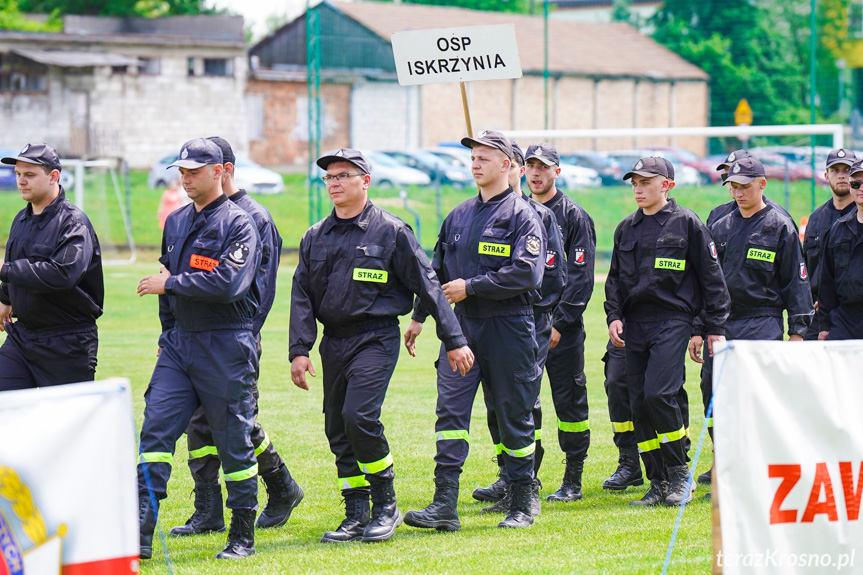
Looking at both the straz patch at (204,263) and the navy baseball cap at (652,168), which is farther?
the navy baseball cap at (652,168)

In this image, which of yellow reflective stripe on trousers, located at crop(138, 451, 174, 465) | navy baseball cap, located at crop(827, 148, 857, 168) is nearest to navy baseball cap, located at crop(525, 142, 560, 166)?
navy baseball cap, located at crop(827, 148, 857, 168)

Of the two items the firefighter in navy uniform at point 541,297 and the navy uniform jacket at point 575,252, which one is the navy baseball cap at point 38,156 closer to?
the firefighter in navy uniform at point 541,297

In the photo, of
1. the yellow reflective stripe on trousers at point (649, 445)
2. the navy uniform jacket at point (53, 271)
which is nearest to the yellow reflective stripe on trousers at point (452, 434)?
the yellow reflective stripe on trousers at point (649, 445)

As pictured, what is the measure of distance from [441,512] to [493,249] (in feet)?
4.85

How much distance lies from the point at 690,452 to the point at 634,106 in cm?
2790

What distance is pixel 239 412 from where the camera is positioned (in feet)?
19.5

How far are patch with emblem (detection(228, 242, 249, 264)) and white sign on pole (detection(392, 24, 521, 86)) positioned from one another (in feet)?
8.29

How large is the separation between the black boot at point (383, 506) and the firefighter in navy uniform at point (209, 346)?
27.0 inches

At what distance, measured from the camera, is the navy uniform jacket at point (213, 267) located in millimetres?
5723

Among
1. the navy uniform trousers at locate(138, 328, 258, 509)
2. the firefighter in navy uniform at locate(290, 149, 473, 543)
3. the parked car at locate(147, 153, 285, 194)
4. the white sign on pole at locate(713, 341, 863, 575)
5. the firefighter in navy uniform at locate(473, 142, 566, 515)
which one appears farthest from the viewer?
the parked car at locate(147, 153, 285, 194)

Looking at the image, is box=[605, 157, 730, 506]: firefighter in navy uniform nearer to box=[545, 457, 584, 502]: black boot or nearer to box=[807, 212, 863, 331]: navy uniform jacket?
box=[545, 457, 584, 502]: black boot

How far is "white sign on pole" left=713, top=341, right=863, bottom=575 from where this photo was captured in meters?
4.31

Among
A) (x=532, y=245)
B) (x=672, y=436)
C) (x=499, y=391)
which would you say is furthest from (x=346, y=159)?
(x=672, y=436)

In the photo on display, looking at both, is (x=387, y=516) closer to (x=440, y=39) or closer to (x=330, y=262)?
(x=330, y=262)
